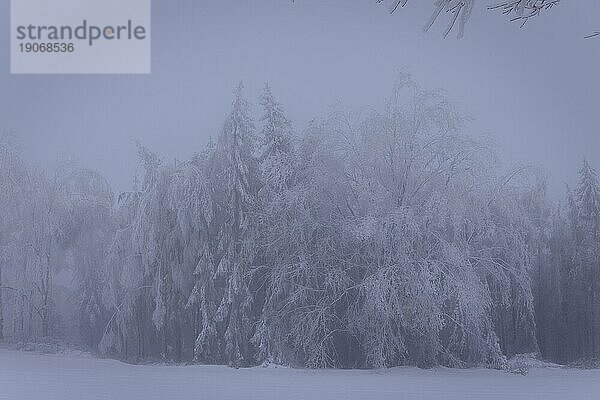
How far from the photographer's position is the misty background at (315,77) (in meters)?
4.78

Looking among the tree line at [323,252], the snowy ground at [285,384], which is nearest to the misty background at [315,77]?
the tree line at [323,252]

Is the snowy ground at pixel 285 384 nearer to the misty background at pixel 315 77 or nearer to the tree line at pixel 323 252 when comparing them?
the tree line at pixel 323 252

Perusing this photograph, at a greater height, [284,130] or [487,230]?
[284,130]

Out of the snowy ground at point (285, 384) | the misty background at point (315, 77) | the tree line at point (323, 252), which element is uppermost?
the misty background at point (315, 77)

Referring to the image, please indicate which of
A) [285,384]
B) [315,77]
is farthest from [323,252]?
[315,77]

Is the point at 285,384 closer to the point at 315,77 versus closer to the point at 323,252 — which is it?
the point at 323,252

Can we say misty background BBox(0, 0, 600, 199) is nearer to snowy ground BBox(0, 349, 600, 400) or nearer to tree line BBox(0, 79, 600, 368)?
A: tree line BBox(0, 79, 600, 368)

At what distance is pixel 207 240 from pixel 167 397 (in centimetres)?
104

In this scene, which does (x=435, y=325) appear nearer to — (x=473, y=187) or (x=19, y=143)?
(x=473, y=187)

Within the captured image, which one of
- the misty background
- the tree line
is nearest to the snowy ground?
the tree line

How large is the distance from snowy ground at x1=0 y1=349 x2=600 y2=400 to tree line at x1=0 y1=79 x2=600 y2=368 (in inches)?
3.4

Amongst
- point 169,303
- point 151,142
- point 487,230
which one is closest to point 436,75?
point 487,230

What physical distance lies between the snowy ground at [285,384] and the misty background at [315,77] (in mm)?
1235

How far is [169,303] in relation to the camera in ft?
15.8
